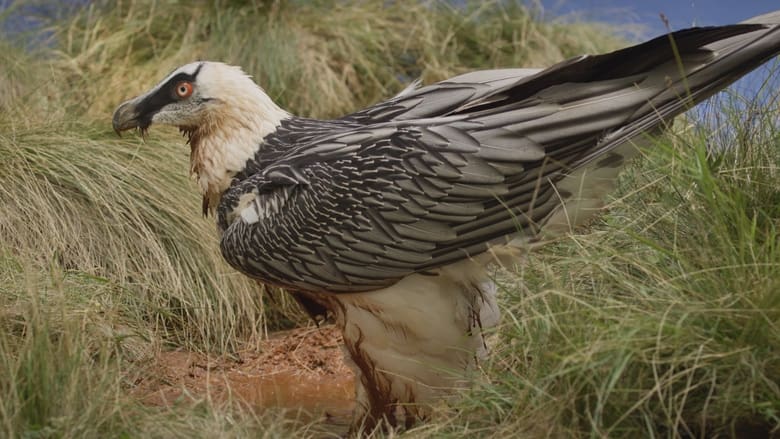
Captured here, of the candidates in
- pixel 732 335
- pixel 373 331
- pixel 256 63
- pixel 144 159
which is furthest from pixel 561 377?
pixel 256 63

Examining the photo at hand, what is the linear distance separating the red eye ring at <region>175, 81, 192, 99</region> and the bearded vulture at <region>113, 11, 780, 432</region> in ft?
1.10

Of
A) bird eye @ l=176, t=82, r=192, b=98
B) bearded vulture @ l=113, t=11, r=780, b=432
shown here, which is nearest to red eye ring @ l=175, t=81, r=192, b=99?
bird eye @ l=176, t=82, r=192, b=98

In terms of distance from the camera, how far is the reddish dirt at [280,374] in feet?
16.1

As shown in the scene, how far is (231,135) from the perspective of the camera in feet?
13.5

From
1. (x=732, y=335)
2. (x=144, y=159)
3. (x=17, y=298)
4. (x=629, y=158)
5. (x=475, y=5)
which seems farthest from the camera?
(x=475, y=5)

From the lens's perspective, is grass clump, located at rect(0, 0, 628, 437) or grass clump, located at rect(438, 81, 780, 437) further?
grass clump, located at rect(0, 0, 628, 437)

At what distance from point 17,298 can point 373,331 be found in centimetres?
Result: 149

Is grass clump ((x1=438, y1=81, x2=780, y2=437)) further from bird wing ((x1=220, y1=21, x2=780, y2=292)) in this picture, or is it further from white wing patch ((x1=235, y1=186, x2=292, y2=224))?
white wing patch ((x1=235, y1=186, x2=292, y2=224))

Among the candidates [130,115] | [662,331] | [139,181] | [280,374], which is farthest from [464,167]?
[139,181]

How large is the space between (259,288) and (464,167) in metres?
2.56

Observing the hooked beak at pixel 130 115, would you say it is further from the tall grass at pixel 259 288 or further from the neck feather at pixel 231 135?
the tall grass at pixel 259 288

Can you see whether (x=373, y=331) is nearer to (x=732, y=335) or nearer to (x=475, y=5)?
(x=732, y=335)

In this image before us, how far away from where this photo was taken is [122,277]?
543 cm

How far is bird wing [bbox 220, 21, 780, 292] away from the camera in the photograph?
3.66 metres
